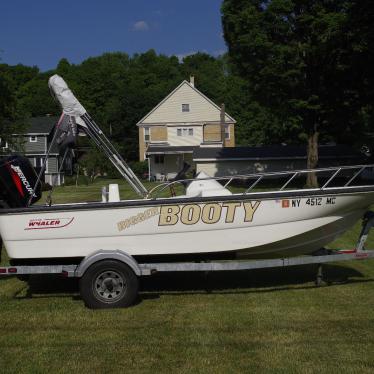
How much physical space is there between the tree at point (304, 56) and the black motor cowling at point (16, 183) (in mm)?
20747

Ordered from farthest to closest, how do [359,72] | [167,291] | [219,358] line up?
[359,72], [167,291], [219,358]

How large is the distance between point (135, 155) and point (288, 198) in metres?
A: 64.1

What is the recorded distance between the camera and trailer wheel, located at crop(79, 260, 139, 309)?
6699mm

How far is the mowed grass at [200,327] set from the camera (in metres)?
5.02

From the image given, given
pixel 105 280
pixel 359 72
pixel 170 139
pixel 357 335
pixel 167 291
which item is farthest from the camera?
pixel 170 139

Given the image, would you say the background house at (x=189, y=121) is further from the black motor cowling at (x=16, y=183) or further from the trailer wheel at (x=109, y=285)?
the trailer wheel at (x=109, y=285)

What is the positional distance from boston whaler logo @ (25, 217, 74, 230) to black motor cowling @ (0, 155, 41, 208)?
0.64 metres

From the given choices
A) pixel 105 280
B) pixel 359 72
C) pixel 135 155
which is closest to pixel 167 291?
pixel 105 280

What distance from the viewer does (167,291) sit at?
7727 millimetres

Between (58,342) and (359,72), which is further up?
(359,72)

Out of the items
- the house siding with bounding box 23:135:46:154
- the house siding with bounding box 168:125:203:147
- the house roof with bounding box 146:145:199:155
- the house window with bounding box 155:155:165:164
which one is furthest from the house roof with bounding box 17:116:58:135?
the house siding with bounding box 168:125:203:147

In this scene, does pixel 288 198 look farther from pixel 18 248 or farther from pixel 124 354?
pixel 18 248

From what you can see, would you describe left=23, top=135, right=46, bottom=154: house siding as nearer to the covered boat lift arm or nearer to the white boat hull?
the covered boat lift arm

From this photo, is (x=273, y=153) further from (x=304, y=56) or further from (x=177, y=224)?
(x=177, y=224)
